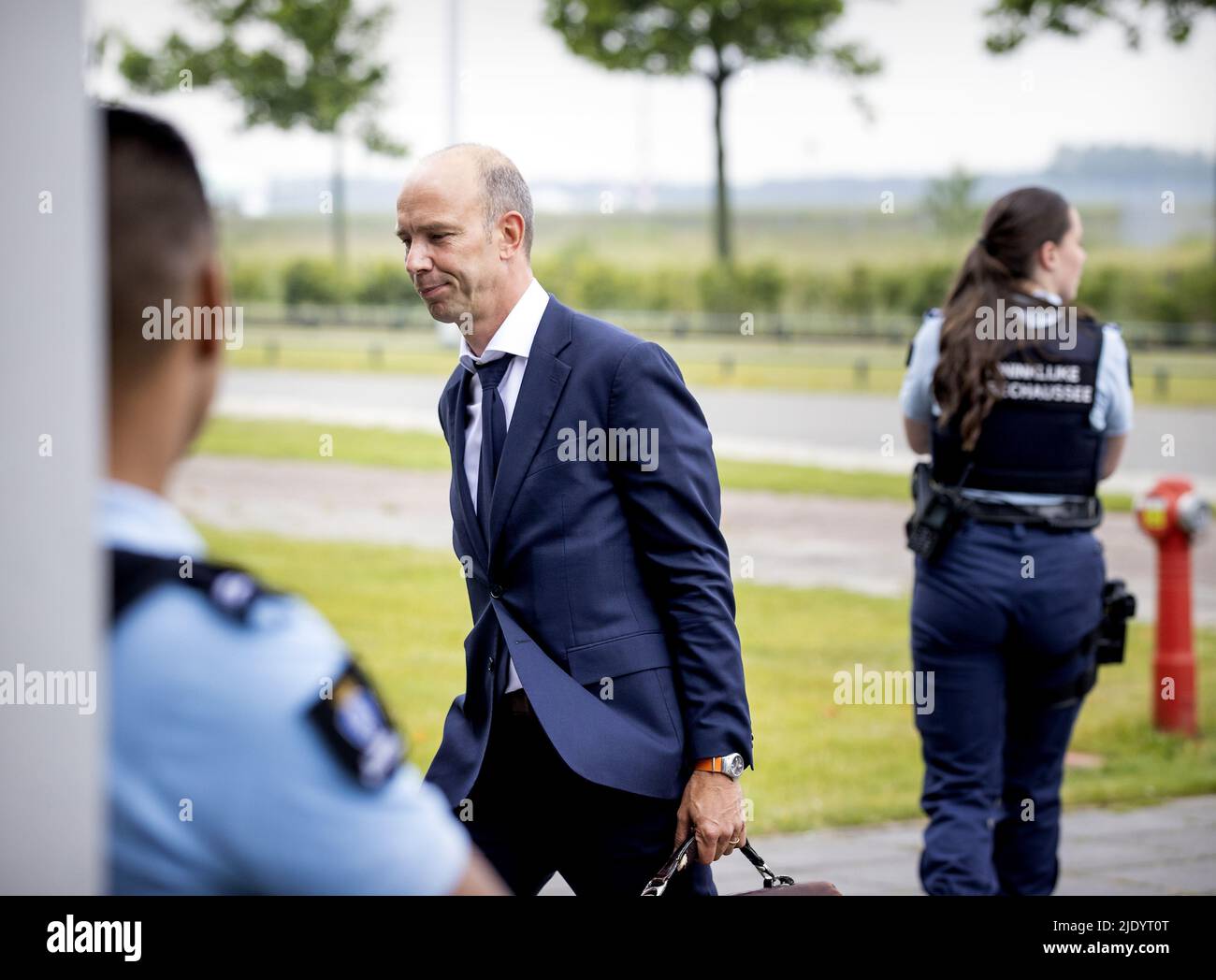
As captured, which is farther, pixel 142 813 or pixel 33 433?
pixel 33 433

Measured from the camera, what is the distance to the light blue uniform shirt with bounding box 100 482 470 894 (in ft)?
3.97

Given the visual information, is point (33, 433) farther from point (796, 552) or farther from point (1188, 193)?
point (1188, 193)

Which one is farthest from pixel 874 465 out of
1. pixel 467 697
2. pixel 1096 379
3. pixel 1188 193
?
pixel 1188 193

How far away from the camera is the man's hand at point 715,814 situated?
2803mm

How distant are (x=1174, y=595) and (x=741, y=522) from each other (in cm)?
584

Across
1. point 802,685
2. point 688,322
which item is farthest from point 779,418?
point 802,685

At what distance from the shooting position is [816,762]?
6523 millimetres

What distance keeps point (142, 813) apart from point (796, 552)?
10.0 meters

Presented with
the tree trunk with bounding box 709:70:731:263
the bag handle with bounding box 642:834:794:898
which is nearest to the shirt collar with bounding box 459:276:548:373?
the bag handle with bounding box 642:834:794:898

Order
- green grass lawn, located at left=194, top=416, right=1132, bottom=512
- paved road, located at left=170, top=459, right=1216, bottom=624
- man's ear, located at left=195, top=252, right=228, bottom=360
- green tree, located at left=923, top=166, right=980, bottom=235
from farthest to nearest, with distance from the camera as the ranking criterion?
1. green tree, located at left=923, top=166, right=980, bottom=235
2. green grass lawn, located at left=194, top=416, right=1132, bottom=512
3. paved road, located at left=170, top=459, right=1216, bottom=624
4. man's ear, located at left=195, top=252, right=228, bottom=360

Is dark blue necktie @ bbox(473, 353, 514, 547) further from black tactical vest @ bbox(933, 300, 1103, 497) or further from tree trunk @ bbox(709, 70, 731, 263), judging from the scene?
tree trunk @ bbox(709, 70, 731, 263)

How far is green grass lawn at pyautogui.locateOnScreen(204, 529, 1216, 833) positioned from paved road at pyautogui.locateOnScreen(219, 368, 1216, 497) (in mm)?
5422

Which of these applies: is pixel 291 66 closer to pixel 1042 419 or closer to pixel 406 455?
pixel 406 455
